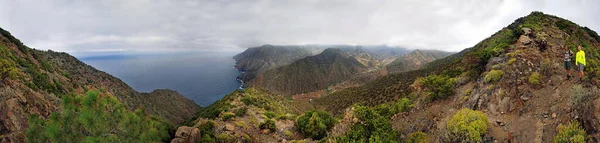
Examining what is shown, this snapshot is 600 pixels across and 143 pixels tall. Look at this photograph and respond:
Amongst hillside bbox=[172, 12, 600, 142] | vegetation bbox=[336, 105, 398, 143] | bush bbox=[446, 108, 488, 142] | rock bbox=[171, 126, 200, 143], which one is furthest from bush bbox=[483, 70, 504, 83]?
rock bbox=[171, 126, 200, 143]

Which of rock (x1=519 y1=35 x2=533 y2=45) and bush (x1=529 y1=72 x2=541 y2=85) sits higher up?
rock (x1=519 y1=35 x2=533 y2=45)

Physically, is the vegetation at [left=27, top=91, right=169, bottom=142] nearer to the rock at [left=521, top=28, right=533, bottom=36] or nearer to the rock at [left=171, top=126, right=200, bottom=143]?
the rock at [left=171, top=126, right=200, bottom=143]

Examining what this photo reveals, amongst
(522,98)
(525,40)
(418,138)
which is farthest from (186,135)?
(525,40)

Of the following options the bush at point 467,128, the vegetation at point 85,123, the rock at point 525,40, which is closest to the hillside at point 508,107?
the bush at point 467,128

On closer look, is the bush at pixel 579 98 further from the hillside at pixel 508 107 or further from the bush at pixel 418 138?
the bush at pixel 418 138

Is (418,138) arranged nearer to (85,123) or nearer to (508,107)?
(508,107)

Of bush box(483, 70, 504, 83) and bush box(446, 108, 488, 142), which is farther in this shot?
bush box(483, 70, 504, 83)
